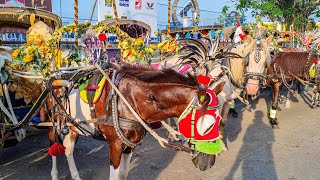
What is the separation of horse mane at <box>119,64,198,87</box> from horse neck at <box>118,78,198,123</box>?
0.05 metres

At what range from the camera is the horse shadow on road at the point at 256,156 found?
15.0 ft

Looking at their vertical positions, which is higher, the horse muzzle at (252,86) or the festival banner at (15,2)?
the festival banner at (15,2)

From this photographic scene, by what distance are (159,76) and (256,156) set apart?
334cm

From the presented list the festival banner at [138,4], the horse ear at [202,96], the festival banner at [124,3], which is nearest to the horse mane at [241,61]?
the horse ear at [202,96]

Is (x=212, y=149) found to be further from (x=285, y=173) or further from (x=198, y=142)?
(x=285, y=173)

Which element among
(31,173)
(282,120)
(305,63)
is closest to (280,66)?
(305,63)

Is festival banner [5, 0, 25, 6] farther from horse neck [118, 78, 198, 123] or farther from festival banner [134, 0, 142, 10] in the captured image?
horse neck [118, 78, 198, 123]

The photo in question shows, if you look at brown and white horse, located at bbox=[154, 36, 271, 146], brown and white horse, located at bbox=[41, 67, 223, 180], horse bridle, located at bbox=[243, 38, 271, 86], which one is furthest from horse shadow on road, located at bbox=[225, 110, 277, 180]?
brown and white horse, located at bbox=[41, 67, 223, 180]

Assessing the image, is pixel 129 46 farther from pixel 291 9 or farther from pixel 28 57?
pixel 291 9

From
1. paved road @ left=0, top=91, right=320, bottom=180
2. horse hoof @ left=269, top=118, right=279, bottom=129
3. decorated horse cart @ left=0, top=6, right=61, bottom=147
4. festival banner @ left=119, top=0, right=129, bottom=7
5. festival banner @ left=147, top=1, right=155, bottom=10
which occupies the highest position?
festival banner @ left=147, top=1, right=155, bottom=10

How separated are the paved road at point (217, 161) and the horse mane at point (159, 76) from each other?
2085 millimetres

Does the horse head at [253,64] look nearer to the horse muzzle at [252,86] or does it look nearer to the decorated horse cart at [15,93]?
the horse muzzle at [252,86]

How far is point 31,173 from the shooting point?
4.67m

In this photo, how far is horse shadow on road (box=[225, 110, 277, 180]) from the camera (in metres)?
4.59
